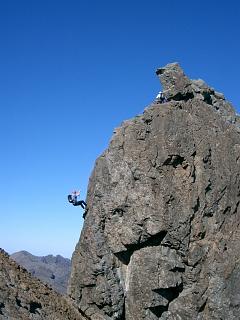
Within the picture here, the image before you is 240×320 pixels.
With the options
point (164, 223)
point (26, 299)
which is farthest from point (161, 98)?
point (26, 299)

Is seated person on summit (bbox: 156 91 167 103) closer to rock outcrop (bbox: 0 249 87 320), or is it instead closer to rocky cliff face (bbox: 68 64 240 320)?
rocky cliff face (bbox: 68 64 240 320)

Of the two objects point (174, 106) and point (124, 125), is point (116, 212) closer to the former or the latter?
point (124, 125)

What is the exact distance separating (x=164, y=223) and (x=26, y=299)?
10940 mm

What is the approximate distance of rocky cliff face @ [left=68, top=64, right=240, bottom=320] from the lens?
31.5 m

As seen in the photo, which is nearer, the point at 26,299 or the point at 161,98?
the point at 26,299

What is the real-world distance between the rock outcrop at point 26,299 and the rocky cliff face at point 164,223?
9.27ft

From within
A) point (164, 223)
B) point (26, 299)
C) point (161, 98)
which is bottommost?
point (26, 299)

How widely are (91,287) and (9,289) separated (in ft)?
24.6

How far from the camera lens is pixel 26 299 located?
2808 centimetres

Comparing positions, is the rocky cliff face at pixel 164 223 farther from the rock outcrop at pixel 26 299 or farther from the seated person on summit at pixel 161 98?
the rock outcrop at pixel 26 299

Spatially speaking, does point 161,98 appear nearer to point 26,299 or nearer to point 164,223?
point 164,223

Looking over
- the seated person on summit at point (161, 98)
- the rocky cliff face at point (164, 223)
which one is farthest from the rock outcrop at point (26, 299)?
the seated person on summit at point (161, 98)

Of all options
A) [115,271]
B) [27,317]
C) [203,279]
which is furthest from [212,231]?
[27,317]

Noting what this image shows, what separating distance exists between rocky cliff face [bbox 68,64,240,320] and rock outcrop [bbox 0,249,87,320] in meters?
2.83
